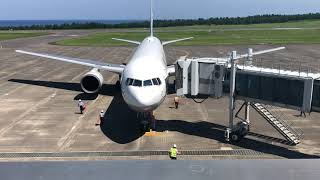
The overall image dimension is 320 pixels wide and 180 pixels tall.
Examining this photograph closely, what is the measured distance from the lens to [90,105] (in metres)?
33.6

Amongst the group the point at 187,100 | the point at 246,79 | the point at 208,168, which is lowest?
the point at 187,100

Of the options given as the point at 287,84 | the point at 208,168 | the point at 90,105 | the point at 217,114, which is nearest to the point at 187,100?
the point at 217,114

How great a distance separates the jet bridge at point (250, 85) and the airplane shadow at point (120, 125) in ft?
13.1

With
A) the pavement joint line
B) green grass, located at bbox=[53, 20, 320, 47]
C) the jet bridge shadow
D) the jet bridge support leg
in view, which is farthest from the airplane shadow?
green grass, located at bbox=[53, 20, 320, 47]

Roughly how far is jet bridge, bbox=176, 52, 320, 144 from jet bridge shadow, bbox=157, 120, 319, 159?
33.3 inches

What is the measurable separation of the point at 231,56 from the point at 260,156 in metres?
5.98

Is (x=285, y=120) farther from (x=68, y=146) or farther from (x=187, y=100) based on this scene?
(x=68, y=146)

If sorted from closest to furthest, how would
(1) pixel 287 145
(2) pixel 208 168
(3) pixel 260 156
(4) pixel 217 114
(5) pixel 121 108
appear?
1. (2) pixel 208 168
2. (3) pixel 260 156
3. (1) pixel 287 145
4. (4) pixel 217 114
5. (5) pixel 121 108

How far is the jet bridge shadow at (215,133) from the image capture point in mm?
21203

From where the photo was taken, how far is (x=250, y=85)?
23.0 metres

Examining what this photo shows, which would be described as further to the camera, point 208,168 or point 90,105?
point 90,105

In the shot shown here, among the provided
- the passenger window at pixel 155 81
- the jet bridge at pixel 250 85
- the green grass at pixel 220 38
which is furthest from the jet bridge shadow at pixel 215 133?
the green grass at pixel 220 38

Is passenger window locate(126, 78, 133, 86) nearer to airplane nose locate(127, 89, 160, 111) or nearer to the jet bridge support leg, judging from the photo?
airplane nose locate(127, 89, 160, 111)

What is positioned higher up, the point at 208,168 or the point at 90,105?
the point at 208,168
